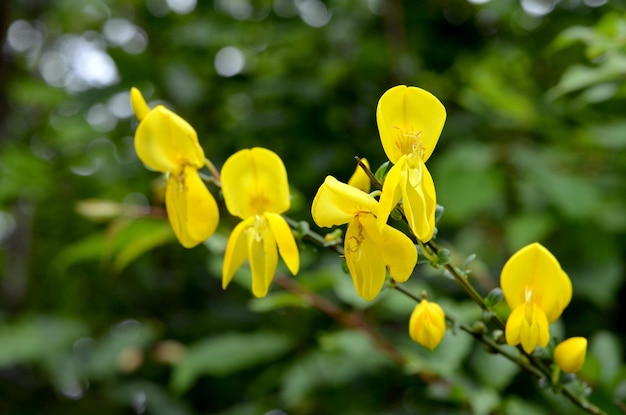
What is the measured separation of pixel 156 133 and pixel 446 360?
19.8 inches

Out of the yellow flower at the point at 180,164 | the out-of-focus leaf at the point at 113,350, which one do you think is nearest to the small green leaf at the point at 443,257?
the yellow flower at the point at 180,164

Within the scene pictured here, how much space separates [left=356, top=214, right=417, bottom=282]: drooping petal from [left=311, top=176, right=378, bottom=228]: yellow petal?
0.01m

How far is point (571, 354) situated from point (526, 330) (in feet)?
0.14

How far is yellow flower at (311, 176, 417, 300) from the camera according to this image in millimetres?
376

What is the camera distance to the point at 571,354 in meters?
0.42

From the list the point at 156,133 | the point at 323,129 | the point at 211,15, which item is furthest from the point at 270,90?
the point at 156,133

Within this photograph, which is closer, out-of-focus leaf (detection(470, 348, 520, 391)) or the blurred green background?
out-of-focus leaf (detection(470, 348, 520, 391))

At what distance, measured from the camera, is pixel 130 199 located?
1532 millimetres

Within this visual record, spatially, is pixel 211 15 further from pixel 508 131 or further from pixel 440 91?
pixel 508 131

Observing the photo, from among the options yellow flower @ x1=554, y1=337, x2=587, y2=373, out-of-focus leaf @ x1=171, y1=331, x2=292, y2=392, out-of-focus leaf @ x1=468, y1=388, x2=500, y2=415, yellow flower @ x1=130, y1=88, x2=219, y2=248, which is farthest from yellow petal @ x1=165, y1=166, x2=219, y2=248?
out-of-focus leaf @ x1=171, y1=331, x2=292, y2=392

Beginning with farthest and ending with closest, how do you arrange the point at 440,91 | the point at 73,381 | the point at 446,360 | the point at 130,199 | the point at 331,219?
the point at 130,199
the point at 440,91
the point at 73,381
the point at 446,360
the point at 331,219

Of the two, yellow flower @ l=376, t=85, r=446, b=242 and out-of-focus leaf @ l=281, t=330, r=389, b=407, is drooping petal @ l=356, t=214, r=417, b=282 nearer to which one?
yellow flower @ l=376, t=85, r=446, b=242

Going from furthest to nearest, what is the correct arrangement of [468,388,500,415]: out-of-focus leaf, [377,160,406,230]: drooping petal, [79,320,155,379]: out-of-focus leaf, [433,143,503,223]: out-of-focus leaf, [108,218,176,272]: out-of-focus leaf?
[79,320,155,379]: out-of-focus leaf
[433,143,503,223]: out-of-focus leaf
[108,218,176,272]: out-of-focus leaf
[468,388,500,415]: out-of-focus leaf
[377,160,406,230]: drooping petal

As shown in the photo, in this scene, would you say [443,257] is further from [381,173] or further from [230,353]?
[230,353]
